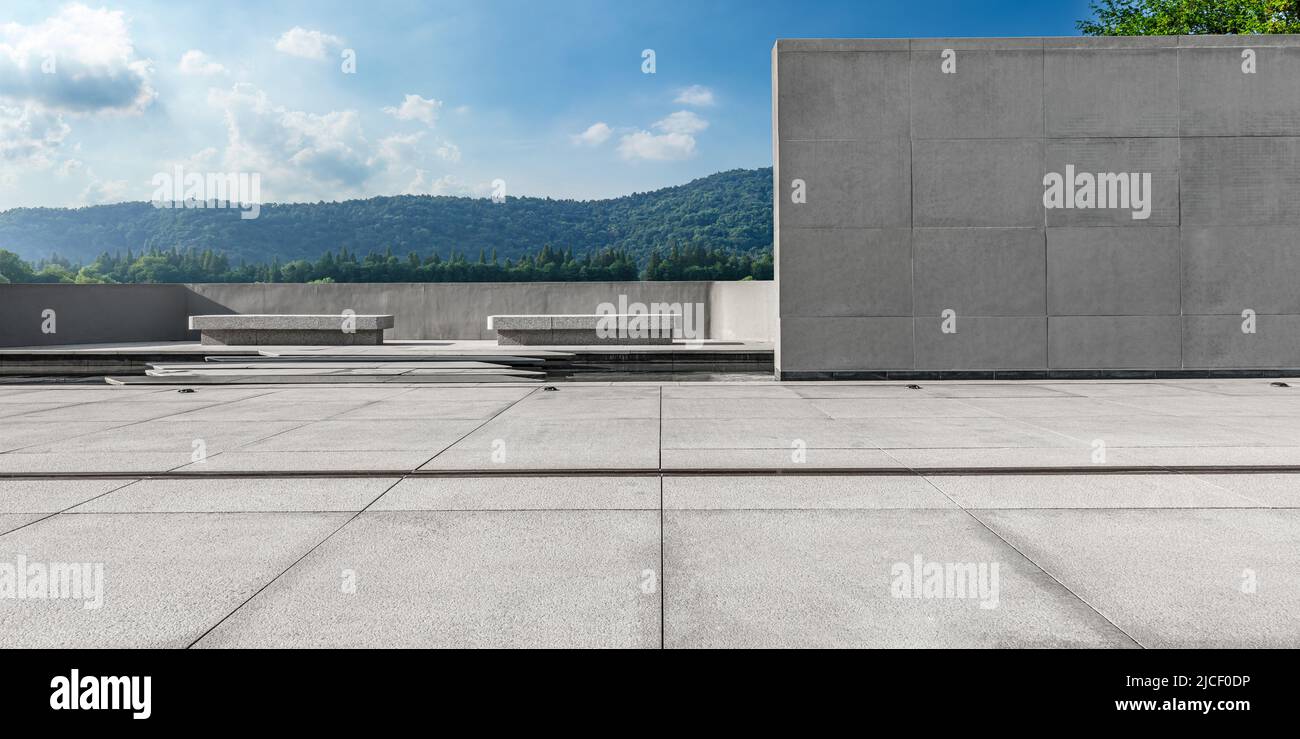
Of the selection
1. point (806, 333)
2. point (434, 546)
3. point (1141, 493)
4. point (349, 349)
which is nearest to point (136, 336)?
point (349, 349)

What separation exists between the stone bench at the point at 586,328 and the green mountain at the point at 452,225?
53.6 meters

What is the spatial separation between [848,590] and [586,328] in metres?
18.5

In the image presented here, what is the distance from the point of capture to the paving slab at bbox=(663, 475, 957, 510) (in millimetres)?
5023

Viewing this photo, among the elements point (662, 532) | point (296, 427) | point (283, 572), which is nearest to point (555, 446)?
point (662, 532)

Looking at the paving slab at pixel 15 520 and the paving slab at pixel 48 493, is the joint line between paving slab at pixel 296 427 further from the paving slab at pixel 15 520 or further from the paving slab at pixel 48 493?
the paving slab at pixel 15 520

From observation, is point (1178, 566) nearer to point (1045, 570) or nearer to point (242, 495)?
point (1045, 570)

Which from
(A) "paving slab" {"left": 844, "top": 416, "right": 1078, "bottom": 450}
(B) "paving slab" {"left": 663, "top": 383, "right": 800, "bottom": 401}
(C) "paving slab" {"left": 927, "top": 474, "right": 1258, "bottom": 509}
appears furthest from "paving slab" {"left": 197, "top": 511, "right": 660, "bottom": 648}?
(B) "paving slab" {"left": 663, "top": 383, "right": 800, "bottom": 401}

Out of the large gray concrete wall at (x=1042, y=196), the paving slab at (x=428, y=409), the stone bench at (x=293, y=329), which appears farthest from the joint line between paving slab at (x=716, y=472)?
the stone bench at (x=293, y=329)

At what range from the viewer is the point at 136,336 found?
25266 millimetres

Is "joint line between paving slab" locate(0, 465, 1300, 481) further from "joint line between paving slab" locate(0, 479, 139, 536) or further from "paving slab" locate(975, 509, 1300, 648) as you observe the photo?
"paving slab" locate(975, 509, 1300, 648)

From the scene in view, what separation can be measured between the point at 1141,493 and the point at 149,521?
6.78 m

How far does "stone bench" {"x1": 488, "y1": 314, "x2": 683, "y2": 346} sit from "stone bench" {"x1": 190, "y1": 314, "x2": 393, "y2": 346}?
4117mm

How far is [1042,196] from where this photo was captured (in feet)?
46.3
